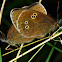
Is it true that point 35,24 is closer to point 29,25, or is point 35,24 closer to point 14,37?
point 29,25

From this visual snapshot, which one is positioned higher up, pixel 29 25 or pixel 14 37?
pixel 29 25

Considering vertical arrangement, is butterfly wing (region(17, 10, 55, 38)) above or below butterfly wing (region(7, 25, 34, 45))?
above

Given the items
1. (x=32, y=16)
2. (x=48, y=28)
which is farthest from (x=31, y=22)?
(x=48, y=28)

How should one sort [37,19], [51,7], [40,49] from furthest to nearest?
→ [51,7] < [37,19] < [40,49]

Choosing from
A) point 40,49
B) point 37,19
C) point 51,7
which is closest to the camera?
point 40,49

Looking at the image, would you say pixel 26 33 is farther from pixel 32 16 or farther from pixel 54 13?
pixel 54 13

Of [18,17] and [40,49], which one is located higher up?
[18,17]

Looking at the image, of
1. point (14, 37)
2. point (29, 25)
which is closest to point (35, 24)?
point (29, 25)

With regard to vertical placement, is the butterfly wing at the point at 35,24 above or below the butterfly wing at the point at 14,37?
above
